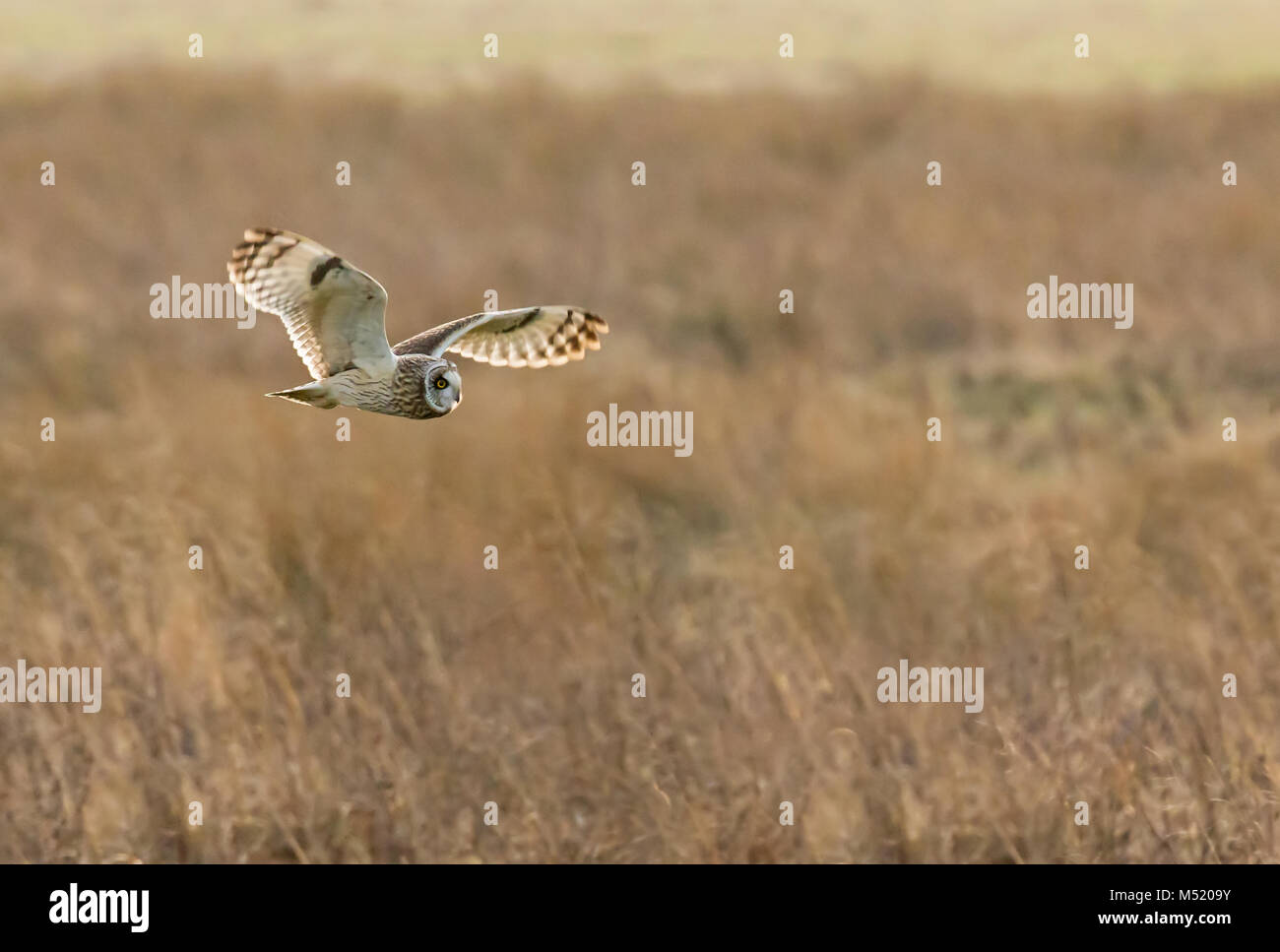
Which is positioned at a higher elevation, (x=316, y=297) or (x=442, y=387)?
(x=316, y=297)

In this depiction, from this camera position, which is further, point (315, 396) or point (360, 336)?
point (360, 336)

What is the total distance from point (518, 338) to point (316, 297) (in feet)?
1.02

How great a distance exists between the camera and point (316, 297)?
213cm

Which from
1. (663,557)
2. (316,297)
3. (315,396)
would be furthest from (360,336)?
(663,557)

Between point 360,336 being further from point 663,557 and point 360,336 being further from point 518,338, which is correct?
point 663,557

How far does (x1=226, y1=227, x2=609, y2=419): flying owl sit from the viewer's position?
1931 millimetres

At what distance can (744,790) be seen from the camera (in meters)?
4.81

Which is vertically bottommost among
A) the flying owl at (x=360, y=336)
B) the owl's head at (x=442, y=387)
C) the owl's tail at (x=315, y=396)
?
the owl's tail at (x=315, y=396)

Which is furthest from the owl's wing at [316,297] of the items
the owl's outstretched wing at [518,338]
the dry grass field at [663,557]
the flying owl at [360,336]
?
the dry grass field at [663,557]

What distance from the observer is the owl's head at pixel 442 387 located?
191 centimetres

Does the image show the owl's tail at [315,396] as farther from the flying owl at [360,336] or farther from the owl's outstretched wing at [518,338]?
the owl's outstretched wing at [518,338]
